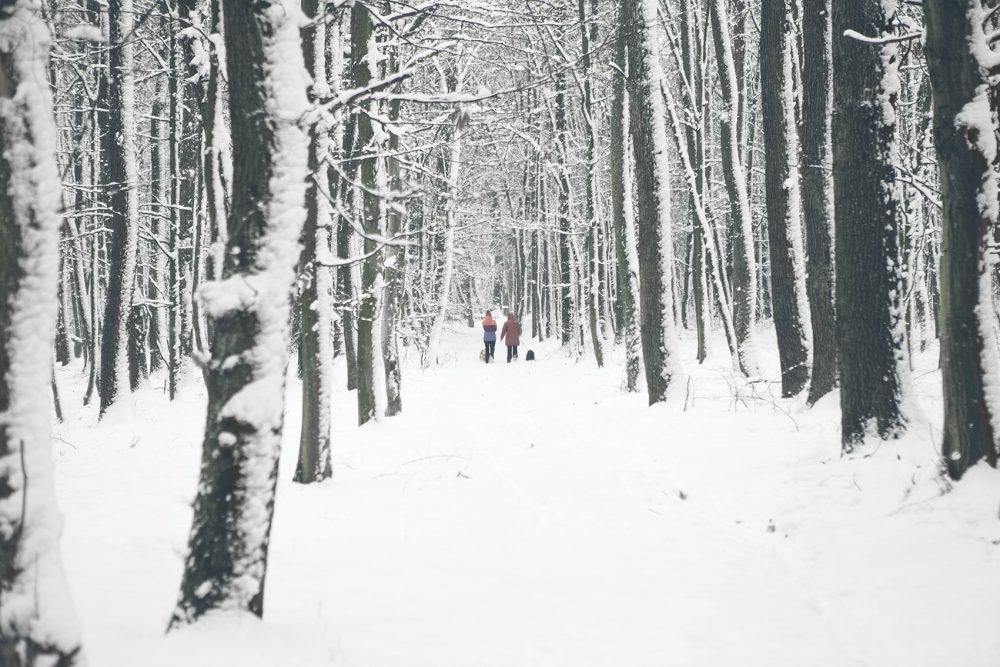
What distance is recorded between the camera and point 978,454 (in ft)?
15.7

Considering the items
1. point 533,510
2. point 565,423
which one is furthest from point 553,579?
point 565,423

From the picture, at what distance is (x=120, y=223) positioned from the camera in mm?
12680

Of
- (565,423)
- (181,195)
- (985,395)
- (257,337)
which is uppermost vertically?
(181,195)

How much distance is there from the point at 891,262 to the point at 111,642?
22.1 ft

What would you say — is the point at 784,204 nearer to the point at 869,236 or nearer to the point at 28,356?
the point at 869,236

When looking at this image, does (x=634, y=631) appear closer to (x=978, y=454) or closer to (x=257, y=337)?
(x=257, y=337)

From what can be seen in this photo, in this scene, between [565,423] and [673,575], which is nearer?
[673,575]

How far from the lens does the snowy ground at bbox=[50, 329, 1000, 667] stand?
335 centimetres

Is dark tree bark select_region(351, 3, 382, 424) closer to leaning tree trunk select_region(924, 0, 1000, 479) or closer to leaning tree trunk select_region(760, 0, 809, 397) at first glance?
leaning tree trunk select_region(760, 0, 809, 397)

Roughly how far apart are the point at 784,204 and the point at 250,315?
9.33 meters

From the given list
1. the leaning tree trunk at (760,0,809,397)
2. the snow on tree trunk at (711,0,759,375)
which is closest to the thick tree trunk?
the snow on tree trunk at (711,0,759,375)

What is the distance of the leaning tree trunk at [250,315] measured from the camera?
9.95 ft

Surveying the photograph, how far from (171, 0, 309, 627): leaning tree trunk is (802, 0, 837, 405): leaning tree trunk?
7.77 metres

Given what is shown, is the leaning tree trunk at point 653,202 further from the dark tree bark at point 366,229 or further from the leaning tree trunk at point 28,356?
the leaning tree trunk at point 28,356
